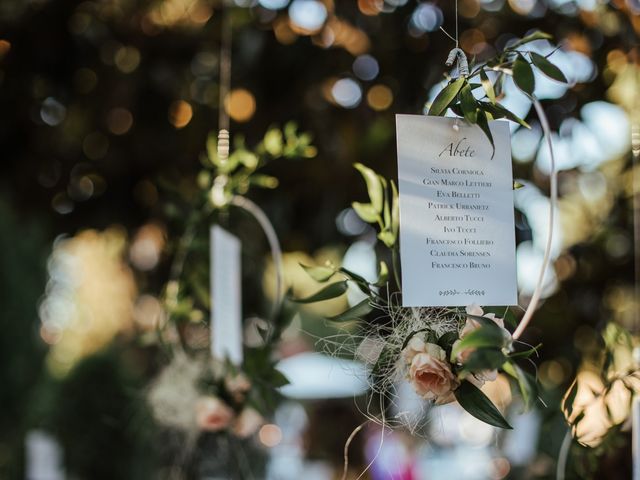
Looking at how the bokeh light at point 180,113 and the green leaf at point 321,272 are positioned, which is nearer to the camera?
the green leaf at point 321,272

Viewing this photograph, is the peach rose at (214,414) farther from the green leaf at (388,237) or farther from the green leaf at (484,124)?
the green leaf at (484,124)

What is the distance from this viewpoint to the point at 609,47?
47.2 inches

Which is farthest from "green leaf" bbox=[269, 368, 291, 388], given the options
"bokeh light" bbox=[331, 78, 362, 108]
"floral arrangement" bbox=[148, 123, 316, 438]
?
"bokeh light" bbox=[331, 78, 362, 108]

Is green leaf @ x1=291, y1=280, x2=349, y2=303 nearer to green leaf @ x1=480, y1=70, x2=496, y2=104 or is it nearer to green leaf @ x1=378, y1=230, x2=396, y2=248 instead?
green leaf @ x1=378, y1=230, x2=396, y2=248

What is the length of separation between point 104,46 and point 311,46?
2.07 feet

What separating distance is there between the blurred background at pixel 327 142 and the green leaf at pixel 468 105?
1.07ft

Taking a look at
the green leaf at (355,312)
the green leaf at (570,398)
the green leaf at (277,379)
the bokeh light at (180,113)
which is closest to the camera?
the green leaf at (355,312)

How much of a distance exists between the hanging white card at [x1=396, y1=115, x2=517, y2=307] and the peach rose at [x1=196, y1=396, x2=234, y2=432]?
71 cm

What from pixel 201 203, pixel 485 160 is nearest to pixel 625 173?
pixel 201 203

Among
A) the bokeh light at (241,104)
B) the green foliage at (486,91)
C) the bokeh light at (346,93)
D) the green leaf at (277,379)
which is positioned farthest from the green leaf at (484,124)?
the bokeh light at (241,104)

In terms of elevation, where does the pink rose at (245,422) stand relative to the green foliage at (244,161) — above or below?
below

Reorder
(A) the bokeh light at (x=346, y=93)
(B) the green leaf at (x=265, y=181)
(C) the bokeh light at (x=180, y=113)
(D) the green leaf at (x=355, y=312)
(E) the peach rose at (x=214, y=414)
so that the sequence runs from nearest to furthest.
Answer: (D) the green leaf at (x=355, y=312)
(B) the green leaf at (x=265, y=181)
(E) the peach rose at (x=214, y=414)
(A) the bokeh light at (x=346, y=93)
(C) the bokeh light at (x=180, y=113)

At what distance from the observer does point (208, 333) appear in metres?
1.40

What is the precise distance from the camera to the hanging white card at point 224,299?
3.78 feet
